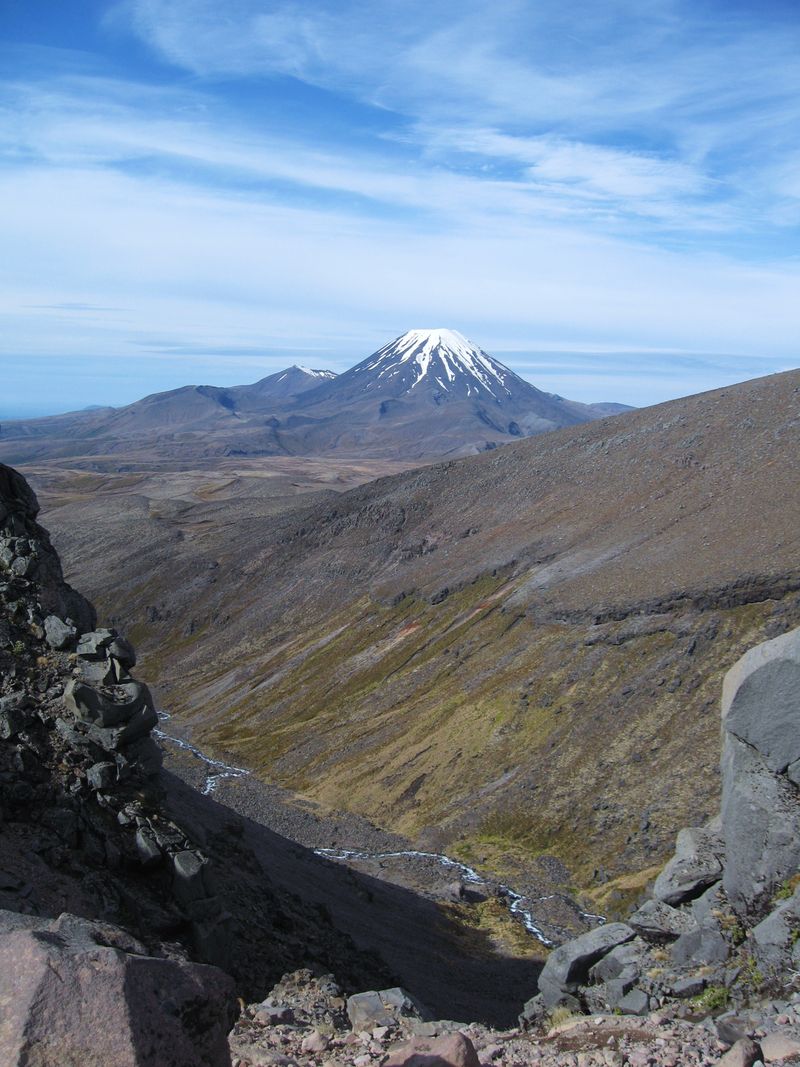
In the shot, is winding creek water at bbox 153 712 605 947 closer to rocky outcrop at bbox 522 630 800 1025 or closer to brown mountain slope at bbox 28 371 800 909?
brown mountain slope at bbox 28 371 800 909

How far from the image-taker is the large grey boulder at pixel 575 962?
1772 cm

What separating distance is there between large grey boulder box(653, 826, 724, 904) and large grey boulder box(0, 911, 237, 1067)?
1189 cm

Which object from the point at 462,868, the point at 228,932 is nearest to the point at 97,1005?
the point at 228,932

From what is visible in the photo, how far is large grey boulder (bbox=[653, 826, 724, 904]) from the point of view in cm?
1745

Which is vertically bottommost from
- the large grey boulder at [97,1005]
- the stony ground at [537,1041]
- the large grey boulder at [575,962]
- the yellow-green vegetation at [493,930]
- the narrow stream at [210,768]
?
the narrow stream at [210,768]

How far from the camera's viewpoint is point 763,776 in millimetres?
16172

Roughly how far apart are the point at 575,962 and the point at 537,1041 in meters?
5.25

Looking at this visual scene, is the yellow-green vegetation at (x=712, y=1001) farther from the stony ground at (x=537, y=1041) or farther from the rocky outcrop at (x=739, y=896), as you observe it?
the stony ground at (x=537, y=1041)

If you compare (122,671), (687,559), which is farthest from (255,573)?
(122,671)

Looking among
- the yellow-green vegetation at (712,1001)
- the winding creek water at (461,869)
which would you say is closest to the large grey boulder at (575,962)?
the yellow-green vegetation at (712,1001)

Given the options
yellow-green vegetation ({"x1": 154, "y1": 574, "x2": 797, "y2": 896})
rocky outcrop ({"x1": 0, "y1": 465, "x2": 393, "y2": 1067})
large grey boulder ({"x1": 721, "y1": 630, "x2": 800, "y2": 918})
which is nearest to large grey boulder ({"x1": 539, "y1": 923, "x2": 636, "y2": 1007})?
large grey boulder ({"x1": 721, "y1": 630, "x2": 800, "y2": 918})

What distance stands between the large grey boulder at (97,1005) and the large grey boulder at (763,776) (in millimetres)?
11131

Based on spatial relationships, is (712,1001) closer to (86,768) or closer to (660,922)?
(660,922)

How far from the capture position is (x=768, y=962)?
14.6 metres
